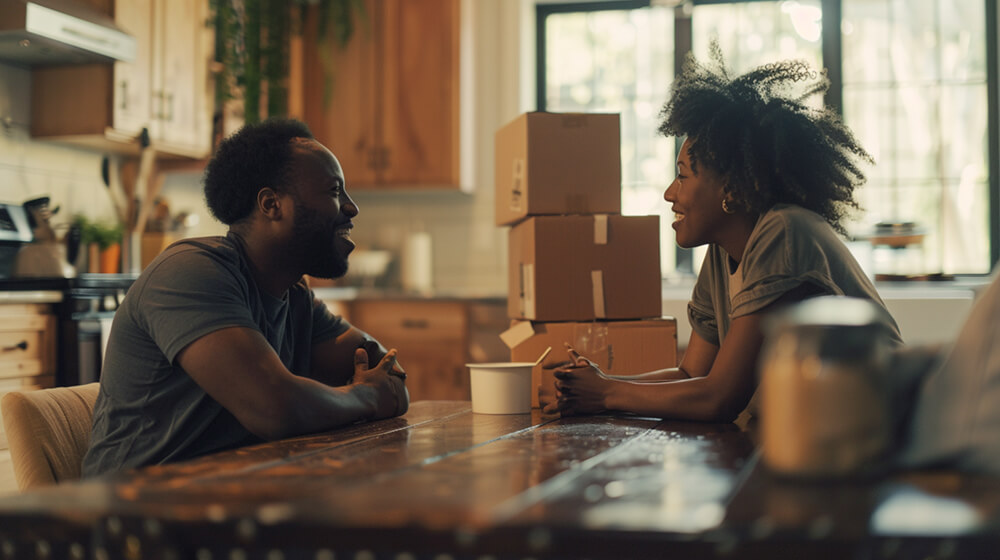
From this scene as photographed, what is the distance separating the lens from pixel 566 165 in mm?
2230

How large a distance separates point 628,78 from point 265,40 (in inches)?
78.3

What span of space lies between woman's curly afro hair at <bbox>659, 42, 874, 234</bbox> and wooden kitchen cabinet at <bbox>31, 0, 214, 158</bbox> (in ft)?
8.28

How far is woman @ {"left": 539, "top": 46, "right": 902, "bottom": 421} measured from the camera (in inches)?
62.0

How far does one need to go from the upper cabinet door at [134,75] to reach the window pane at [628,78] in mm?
2294

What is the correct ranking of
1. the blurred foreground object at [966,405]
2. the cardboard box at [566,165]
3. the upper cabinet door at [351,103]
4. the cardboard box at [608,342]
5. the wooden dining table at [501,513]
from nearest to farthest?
the wooden dining table at [501,513] < the blurred foreground object at [966,405] < the cardboard box at [608,342] < the cardboard box at [566,165] < the upper cabinet door at [351,103]

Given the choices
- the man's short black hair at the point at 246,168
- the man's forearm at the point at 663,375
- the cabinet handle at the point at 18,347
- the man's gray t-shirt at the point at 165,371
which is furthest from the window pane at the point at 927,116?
the man's gray t-shirt at the point at 165,371

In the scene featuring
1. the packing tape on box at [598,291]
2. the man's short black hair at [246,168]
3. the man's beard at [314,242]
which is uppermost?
the man's short black hair at [246,168]

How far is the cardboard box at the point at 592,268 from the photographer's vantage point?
213cm

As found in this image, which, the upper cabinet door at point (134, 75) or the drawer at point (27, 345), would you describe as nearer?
the drawer at point (27, 345)

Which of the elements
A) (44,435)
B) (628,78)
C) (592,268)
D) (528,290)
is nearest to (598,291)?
(592,268)

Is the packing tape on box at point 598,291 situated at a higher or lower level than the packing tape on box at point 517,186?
lower

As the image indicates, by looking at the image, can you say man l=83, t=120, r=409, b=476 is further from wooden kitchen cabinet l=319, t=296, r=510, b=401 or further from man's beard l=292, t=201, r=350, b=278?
wooden kitchen cabinet l=319, t=296, r=510, b=401

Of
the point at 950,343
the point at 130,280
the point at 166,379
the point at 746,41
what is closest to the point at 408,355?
the point at 130,280

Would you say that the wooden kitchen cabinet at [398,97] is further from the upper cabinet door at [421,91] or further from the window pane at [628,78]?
the window pane at [628,78]
